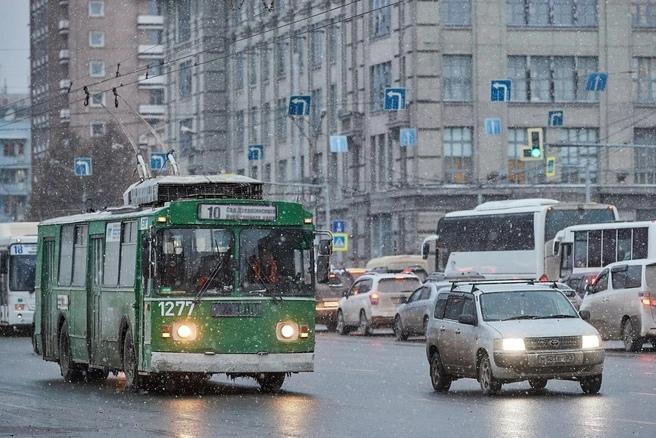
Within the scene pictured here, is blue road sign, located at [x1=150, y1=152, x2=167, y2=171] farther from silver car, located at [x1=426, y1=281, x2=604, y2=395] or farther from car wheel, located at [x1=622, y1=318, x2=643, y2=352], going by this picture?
silver car, located at [x1=426, y1=281, x2=604, y2=395]

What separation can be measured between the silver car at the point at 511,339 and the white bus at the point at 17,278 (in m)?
27.4

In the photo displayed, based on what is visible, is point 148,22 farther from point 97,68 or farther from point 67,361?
point 67,361

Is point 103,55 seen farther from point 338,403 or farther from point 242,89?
point 338,403

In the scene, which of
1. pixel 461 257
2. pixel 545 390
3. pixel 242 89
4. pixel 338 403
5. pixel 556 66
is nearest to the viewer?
pixel 338 403

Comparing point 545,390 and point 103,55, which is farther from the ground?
point 103,55

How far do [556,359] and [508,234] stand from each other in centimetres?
3583

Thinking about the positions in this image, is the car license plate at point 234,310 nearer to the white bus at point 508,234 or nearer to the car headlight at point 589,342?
the car headlight at point 589,342

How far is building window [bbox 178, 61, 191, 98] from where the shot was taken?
10288 centimetres

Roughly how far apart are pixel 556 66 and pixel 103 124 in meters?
80.5

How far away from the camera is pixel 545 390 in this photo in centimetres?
2408

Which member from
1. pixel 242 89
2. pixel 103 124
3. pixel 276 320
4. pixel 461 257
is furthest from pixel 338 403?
pixel 103 124

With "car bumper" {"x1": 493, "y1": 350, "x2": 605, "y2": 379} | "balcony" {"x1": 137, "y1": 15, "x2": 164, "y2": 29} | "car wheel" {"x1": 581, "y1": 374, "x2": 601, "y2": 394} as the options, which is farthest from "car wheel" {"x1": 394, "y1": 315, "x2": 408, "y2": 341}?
"balcony" {"x1": 137, "y1": 15, "x2": 164, "y2": 29}

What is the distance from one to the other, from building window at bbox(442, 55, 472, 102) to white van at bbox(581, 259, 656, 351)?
37.3m

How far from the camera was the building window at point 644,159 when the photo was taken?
248 feet
